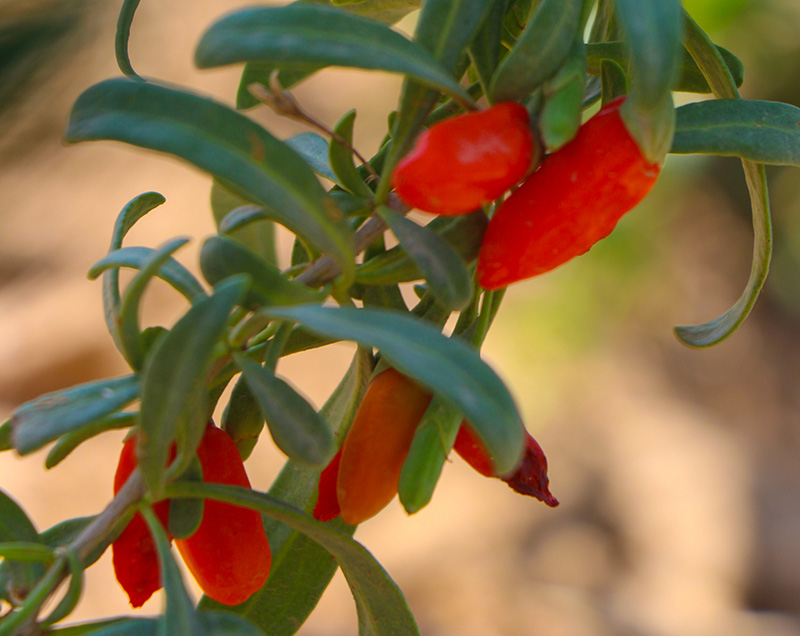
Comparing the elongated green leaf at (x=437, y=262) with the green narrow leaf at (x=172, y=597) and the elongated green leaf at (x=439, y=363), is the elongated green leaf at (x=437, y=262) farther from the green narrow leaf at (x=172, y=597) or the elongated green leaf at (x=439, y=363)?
the green narrow leaf at (x=172, y=597)

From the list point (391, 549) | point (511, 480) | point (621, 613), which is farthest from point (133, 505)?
point (621, 613)

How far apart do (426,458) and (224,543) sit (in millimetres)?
113

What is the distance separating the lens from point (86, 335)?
6.66 ft

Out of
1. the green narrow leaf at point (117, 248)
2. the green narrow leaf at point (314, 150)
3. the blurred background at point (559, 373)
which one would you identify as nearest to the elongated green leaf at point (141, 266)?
the green narrow leaf at point (117, 248)

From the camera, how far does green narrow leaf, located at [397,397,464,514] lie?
32 centimetres

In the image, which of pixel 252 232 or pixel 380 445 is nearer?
pixel 380 445

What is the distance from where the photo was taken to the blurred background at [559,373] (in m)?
1.83

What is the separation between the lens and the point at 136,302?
30 centimetres

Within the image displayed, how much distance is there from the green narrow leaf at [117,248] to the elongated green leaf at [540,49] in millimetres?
205

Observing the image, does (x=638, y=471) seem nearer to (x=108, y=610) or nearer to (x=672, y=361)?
(x=672, y=361)

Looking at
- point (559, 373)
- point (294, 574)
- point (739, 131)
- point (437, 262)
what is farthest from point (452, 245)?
point (559, 373)

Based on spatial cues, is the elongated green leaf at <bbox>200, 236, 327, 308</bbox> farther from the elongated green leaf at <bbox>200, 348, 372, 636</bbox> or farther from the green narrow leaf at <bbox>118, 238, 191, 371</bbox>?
the elongated green leaf at <bbox>200, 348, 372, 636</bbox>

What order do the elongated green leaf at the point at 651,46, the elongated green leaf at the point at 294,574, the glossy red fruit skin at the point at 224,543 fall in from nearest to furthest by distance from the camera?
1. the elongated green leaf at the point at 651,46
2. the glossy red fruit skin at the point at 224,543
3. the elongated green leaf at the point at 294,574

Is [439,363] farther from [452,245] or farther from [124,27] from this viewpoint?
[124,27]
